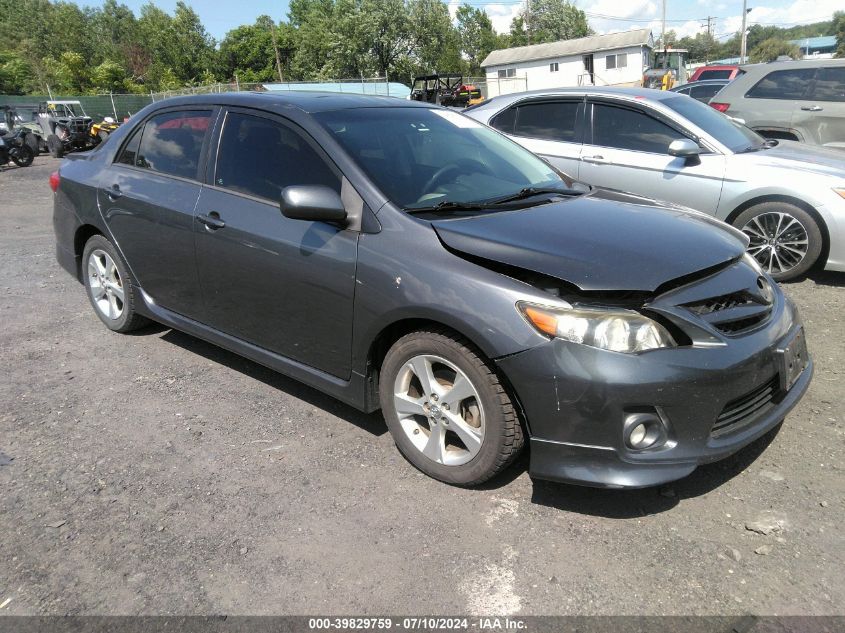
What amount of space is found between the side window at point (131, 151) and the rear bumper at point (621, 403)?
A: 3276 mm

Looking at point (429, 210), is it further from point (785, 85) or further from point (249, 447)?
point (785, 85)

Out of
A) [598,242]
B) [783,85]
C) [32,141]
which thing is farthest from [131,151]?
[32,141]

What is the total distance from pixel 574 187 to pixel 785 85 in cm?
710

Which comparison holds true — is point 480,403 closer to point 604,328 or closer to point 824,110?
point 604,328

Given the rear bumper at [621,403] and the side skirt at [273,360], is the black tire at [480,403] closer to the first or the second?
the rear bumper at [621,403]

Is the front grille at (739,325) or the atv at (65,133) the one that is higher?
the atv at (65,133)

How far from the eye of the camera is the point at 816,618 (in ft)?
7.14

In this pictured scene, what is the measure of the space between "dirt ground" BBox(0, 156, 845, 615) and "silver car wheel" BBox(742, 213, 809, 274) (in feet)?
6.56

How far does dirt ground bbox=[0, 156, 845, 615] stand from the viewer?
235 cm

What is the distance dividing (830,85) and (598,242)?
8.21 m

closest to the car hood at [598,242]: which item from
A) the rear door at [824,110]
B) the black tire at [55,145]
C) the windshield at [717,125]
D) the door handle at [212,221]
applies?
the door handle at [212,221]

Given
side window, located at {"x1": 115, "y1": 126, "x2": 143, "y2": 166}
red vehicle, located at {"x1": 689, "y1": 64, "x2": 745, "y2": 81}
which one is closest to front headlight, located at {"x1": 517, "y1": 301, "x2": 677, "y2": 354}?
side window, located at {"x1": 115, "y1": 126, "x2": 143, "y2": 166}

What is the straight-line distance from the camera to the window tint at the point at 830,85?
28.9 ft

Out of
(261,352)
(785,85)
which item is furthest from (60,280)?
(785,85)
